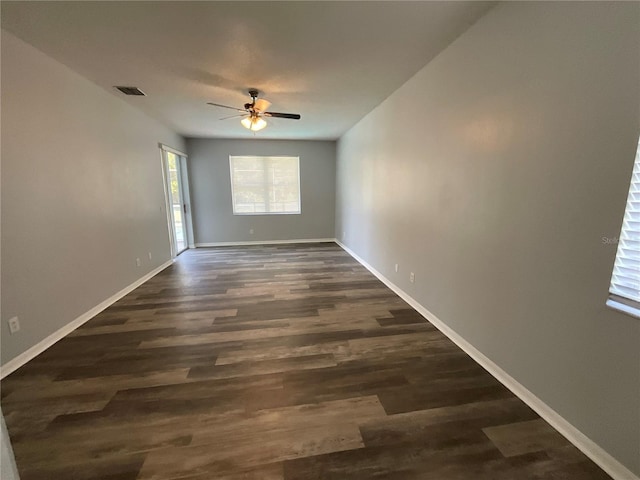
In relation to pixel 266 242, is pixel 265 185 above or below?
above

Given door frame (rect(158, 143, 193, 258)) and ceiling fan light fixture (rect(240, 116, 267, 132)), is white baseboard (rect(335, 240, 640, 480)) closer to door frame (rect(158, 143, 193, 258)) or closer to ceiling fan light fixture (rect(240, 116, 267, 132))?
ceiling fan light fixture (rect(240, 116, 267, 132))

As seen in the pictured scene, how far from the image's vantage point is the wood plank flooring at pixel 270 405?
1.37 meters

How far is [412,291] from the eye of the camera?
3.23 metres

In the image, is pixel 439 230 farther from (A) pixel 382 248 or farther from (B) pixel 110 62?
(B) pixel 110 62

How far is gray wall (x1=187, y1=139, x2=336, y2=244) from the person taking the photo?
→ 6.45 meters

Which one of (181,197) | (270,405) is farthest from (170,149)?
(270,405)

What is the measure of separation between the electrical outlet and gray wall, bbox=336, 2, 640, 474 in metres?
3.58

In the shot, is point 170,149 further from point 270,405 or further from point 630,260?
point 630,260

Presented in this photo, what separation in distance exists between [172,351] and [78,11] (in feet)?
8.49

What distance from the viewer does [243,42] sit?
228cm

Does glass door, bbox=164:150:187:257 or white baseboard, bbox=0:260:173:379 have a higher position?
glass door, bbox=164:150:187:257

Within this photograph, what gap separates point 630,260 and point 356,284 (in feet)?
9.53

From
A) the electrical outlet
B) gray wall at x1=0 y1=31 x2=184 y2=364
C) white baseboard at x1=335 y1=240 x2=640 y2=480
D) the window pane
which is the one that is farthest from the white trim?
the window pane

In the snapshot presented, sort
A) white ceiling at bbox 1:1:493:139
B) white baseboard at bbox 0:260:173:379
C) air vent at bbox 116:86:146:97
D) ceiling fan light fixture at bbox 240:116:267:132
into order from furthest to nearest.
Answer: ceiling fan light fixture at bbox 240:116:267:132, air vent at bbox 116:86:146:97, white baseboard at bbox 0:260:173:379, white ceiling at bbox 1:1:493:139
